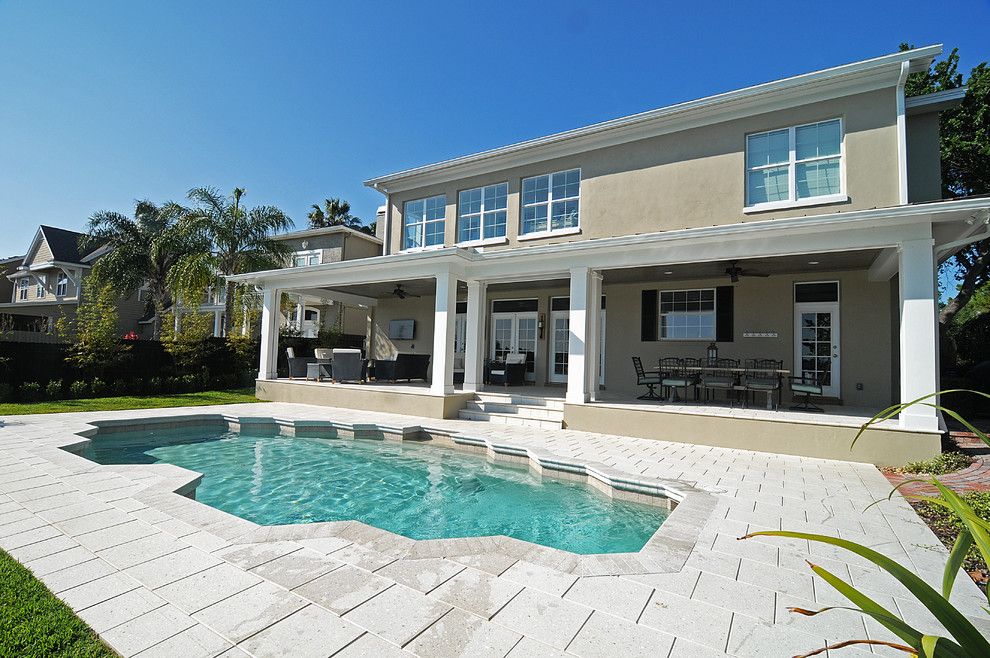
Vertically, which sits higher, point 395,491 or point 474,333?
point 474,333

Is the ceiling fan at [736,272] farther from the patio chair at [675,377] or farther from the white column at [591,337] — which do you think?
the white column at [591,337]

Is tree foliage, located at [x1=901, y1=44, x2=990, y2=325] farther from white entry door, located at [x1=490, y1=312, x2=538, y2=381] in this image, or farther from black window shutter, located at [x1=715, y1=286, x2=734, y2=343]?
white entry door, located at [x1=490, y1=312, x2=538, y2=381]

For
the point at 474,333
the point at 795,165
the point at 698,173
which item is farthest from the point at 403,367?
the point at 795,165

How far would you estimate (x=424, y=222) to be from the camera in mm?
13898

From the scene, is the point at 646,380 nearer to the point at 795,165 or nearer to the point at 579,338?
the point at 579,338

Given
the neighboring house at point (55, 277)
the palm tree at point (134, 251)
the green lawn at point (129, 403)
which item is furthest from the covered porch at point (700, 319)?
the neighboring house at point (55, 277)

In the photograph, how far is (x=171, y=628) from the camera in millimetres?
2455

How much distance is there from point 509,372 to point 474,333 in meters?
2.27

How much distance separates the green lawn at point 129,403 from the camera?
10.0 meters

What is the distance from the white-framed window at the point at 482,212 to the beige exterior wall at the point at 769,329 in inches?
70.9

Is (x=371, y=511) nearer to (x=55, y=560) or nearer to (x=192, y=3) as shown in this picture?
(x=55, y=560)

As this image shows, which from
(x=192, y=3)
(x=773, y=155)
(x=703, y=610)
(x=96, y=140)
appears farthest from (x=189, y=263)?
(x=703, y=610)

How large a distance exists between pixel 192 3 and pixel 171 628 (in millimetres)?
9720

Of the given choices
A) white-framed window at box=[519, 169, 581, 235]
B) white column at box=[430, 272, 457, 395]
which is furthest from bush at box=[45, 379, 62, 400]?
white-framed window at box=[519, 169, 581, 235]
